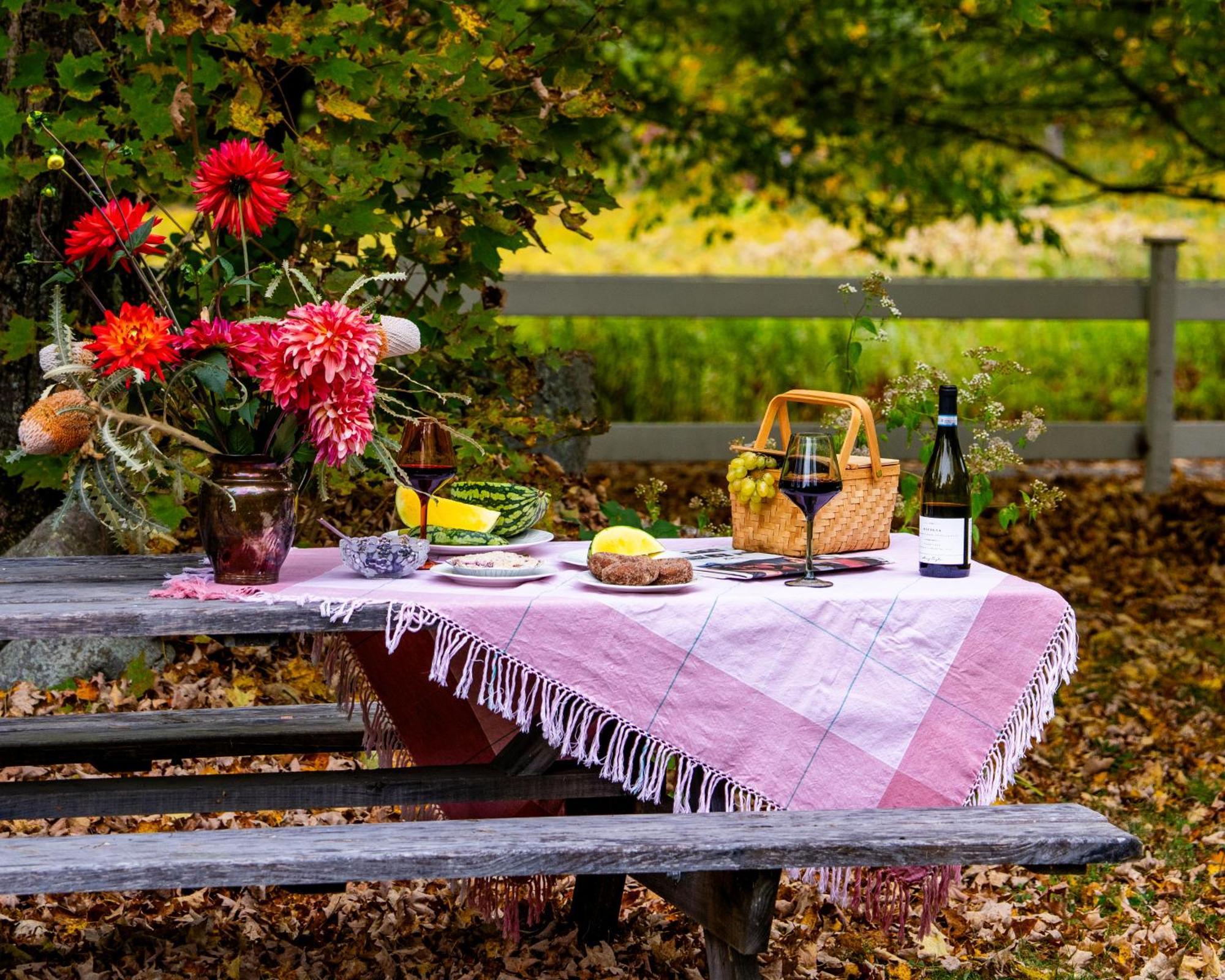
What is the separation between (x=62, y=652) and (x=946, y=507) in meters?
3.42

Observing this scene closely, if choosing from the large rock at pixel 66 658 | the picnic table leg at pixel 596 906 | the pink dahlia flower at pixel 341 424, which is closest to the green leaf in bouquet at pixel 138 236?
the pink dahlia flower at pixel 341 424

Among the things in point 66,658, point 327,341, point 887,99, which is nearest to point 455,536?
point 327,341

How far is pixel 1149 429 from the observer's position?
9320mm

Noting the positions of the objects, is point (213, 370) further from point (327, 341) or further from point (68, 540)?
point (68, 540)

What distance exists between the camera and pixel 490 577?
9.65 ft

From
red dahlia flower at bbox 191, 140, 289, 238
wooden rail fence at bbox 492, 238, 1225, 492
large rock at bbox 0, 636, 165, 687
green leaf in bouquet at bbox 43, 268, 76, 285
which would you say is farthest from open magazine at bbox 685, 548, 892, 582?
wooden rail fence at bbox 492, 238, 1225, 492

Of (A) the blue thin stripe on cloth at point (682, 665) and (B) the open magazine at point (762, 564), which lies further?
(B) the open magazine at point (762, 564)

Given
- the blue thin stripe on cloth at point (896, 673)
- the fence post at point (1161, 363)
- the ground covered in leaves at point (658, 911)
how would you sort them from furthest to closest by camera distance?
1. the fence post at point (1161, 363)
2. the ground covered in leaves at point (658, 911)
3. the blue thin stripe on cloth at point (896, 673)

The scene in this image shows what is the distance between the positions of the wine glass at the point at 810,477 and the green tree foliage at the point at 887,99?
17.5 ft

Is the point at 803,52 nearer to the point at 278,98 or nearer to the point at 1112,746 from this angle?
the point at 278,98

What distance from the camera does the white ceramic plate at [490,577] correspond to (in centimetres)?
293

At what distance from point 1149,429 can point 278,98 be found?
20.0 feet

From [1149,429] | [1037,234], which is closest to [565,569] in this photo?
[1149,429]

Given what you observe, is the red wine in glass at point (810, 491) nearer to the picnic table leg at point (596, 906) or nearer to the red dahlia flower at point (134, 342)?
the picnic table leg at point (596, 906)
